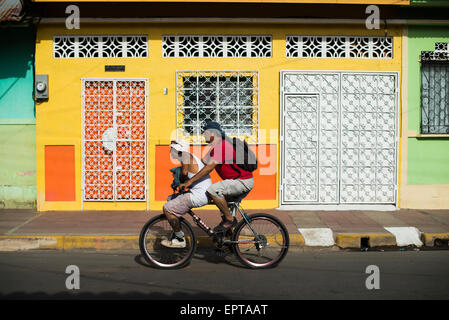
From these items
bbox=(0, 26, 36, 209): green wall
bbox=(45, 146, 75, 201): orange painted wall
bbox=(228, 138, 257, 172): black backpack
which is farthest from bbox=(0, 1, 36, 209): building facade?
bbox=(228, 138, 257, 172): black backpack

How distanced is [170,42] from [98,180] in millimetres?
3014

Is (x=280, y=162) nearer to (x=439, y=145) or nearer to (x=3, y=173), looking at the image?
(x=439, y=145)

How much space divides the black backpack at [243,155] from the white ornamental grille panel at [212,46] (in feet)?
12.6

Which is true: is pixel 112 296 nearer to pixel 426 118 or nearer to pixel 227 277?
pixel 227 277

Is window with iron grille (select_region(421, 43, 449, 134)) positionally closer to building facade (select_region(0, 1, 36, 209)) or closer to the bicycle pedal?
the bicycle pedal

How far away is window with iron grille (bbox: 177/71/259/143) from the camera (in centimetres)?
912

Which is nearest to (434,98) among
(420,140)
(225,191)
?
(420,140)

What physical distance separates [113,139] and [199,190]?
12.7ft

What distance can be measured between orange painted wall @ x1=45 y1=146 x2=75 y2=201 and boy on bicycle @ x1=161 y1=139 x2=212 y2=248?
13.3 feet

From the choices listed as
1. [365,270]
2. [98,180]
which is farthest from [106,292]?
[98,180]

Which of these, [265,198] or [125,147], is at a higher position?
[125,147]

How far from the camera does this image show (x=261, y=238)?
575cm

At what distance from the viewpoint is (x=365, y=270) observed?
577 cm

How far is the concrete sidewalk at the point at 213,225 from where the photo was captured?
23.2 feet
